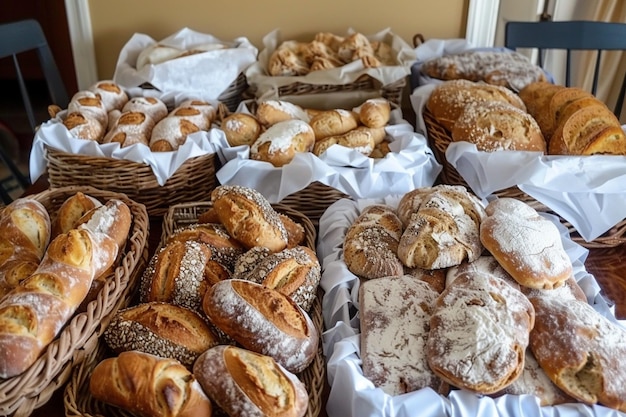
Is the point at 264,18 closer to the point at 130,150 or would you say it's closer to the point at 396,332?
the point at 130,150

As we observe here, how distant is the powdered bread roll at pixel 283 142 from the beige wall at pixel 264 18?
0.82m

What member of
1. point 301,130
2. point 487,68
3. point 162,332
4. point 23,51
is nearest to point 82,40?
point 23,51

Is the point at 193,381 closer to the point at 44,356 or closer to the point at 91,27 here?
the point at 44,356

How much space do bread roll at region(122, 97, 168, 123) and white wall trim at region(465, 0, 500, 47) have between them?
4.19 feet

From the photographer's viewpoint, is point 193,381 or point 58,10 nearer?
point 193,381

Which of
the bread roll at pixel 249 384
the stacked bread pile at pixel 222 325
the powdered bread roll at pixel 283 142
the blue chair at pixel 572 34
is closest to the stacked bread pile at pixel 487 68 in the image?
the blue chair at pixel 572 34

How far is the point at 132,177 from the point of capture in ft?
Result: 4.66

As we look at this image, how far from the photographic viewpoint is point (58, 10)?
3.87 m

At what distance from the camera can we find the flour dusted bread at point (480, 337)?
826 millimetres

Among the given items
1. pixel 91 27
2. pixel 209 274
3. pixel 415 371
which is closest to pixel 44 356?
pixel 209 274

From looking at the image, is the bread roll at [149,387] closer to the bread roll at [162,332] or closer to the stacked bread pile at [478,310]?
the bread roll at [162,332]

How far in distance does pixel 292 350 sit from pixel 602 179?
2.96 ft

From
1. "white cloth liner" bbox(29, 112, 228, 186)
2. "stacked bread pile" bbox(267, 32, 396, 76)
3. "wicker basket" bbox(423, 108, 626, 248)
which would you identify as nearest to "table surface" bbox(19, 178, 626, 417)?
"wicker basket" bbox(423, 108, 626, 248)

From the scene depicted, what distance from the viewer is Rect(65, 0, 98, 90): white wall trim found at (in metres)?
2.13
